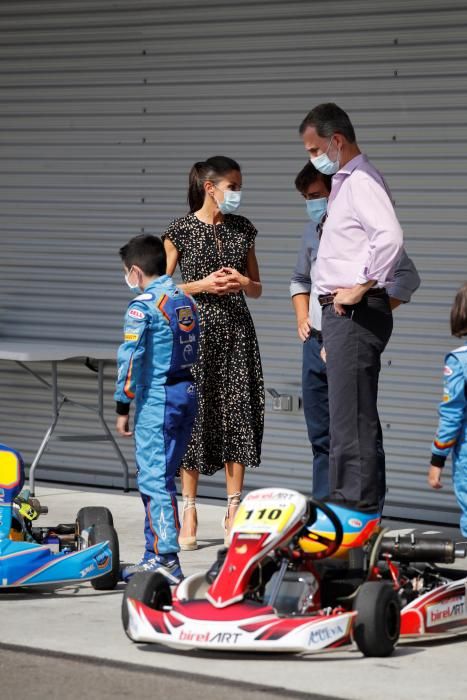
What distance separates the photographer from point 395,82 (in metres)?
8.74

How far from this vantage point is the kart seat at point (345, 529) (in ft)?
18.1

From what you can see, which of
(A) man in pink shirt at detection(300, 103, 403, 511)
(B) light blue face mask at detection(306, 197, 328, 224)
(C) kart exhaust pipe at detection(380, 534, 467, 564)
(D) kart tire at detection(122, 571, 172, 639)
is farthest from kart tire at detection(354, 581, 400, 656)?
(B) light blue face mask at detection(306, 197, 328, 224)

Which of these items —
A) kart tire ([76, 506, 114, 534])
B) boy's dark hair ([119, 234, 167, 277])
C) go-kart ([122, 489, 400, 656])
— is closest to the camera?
go-kart ([122, 489, 400, 656])

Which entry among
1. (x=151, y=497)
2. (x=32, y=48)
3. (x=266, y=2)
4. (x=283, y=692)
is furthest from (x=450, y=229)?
(x=283, y=692)

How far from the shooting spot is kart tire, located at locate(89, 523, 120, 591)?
654cm

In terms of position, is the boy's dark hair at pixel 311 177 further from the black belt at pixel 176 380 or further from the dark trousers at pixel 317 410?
the black belt at pixel 176 380

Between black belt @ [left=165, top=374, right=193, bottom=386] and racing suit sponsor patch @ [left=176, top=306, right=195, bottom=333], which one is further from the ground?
racing suit sponsor patch @ [left=176, top=306, right=195, bottom=333]

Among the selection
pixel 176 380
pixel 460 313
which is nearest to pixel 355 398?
pixel 460 313

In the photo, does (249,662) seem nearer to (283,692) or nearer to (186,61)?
(283,692)

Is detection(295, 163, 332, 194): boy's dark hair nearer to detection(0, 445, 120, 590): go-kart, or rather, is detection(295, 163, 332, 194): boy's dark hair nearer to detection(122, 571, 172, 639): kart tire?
detection(0, 445, 120, 590): go-kart

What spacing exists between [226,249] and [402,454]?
5.84ft

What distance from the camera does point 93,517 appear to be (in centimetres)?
684

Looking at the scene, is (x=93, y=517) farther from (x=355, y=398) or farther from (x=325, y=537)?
(x=325, y=537)

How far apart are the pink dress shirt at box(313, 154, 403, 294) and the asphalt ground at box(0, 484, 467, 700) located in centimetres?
157
